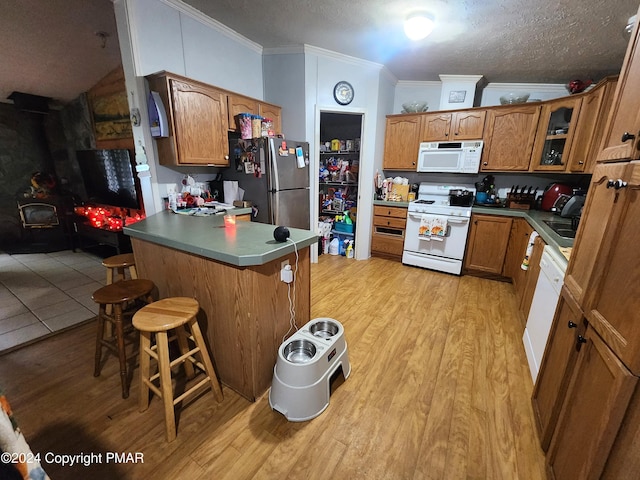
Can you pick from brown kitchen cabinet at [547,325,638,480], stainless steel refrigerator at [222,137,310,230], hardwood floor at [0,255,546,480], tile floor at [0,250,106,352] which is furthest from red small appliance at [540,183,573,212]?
tile floor at [0,250,106,352]

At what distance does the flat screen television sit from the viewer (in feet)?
10.6

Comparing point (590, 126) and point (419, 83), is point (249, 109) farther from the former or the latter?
point (590, 126)

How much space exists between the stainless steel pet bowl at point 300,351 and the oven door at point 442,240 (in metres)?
2.40

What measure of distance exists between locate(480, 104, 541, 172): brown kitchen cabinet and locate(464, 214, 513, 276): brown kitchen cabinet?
27.3 inches

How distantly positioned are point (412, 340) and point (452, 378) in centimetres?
41

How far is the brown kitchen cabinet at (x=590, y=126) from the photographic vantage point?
2.24 m

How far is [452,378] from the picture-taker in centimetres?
172

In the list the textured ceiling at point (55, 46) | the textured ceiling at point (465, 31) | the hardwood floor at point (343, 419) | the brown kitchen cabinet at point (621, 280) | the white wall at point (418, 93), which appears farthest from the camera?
the white wall at point (418, 93)

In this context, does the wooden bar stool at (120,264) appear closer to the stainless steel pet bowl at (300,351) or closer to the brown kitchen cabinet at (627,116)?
the stainless steel pet bowl at (300,351)

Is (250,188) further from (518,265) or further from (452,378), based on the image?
(518,265)

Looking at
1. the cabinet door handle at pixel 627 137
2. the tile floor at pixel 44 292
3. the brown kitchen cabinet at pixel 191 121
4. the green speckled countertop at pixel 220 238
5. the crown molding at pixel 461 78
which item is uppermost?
the crown molding at pixel 461 78

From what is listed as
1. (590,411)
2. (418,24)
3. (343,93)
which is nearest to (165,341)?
(590,411)

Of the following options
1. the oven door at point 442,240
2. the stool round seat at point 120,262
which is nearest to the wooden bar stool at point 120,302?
the stool round seat at point 120,262

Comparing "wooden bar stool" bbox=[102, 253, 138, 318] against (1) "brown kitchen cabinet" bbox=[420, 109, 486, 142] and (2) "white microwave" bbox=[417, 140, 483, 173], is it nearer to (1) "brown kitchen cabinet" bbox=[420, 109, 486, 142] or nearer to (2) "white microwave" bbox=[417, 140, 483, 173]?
(2) "white microwave" bbox=[417, 140, 483, 173]
